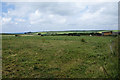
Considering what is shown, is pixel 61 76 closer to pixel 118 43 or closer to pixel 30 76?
pixel 30 76

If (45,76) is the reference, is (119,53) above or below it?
above

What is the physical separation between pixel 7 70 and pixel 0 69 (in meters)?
0.49

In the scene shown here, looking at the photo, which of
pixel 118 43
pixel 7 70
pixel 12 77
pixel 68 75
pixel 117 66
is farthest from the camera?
pixel 7 70

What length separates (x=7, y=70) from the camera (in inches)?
210

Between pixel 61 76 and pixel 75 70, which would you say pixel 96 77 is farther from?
pixel 61 76

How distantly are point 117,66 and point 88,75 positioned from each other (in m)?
2.25

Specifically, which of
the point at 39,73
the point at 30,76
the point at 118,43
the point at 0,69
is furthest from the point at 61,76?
the point at 0,69

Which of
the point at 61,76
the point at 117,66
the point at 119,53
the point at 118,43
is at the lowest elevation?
the point at 61,76

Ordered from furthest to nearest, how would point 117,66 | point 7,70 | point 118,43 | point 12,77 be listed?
point 7,70 < point 12,77 < point 118,43 < point 117,66

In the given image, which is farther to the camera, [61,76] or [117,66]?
[61,76]

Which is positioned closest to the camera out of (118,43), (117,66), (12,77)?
(117,66)

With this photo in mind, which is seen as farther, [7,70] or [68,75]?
[7,70]

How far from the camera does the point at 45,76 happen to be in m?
4.84

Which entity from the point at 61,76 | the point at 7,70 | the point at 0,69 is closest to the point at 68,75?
the point at 61,76
